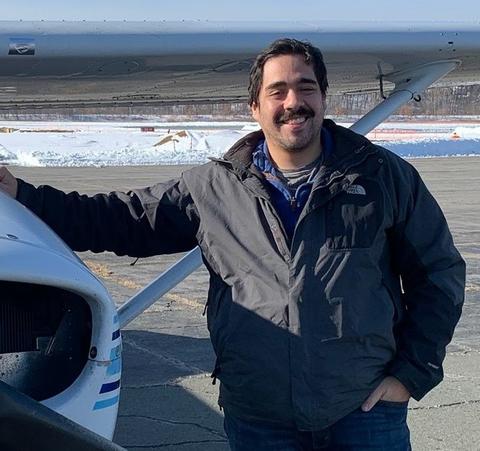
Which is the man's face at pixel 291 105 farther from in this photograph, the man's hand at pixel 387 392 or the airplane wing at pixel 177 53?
the airplane wing at pixel 177 53

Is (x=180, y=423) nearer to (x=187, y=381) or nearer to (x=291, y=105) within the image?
Answer: (x=187, y=381)

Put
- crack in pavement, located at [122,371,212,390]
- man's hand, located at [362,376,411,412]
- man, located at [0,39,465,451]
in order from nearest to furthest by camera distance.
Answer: man, located at [0,39,465,451] → man's hand, located at [362,376,411,412] → crack in pavement, located at [122,371,212,390]

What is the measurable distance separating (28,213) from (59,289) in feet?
1.07

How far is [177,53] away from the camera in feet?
15.6

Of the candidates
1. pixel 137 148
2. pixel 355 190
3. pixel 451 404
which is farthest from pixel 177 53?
pixel 137 148

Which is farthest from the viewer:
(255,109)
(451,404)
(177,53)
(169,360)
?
(169,360)

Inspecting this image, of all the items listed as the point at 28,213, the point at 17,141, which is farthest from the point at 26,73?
the point at 17,141

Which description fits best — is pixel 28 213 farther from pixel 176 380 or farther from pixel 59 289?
pixel 176 380

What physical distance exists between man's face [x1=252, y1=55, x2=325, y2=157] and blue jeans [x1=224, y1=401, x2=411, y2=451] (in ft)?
2.77

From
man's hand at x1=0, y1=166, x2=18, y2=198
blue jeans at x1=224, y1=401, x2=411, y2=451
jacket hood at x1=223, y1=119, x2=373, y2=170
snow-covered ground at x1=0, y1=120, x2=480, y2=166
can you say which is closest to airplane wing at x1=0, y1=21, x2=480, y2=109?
man's hand at x1=0, y1=166, x2=18, y2=198

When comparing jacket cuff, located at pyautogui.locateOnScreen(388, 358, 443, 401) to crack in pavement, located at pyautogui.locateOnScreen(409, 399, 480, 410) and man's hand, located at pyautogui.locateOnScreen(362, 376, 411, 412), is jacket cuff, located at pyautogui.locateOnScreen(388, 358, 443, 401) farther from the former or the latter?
crack in pavement, located at pyautogui.locateOnScreen(409, 399, 480, 410)

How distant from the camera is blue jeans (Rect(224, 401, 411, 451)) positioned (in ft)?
9.98

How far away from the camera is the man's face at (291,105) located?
3.11 m

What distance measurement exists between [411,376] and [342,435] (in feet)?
0.90
